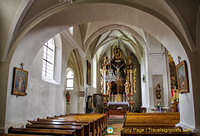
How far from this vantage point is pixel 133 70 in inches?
806

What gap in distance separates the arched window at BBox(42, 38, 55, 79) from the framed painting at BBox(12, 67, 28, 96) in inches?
105

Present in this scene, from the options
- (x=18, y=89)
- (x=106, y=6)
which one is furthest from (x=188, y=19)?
(x=18, y=89)

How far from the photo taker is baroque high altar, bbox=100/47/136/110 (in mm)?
19641

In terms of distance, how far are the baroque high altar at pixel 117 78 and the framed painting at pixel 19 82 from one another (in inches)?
543

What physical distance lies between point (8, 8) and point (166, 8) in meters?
4.66

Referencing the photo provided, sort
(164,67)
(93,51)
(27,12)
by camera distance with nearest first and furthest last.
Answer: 1. (27,12)
2. (164,67)
3. (93,51)

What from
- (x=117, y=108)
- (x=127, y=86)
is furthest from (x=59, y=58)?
(x=127, y=86)

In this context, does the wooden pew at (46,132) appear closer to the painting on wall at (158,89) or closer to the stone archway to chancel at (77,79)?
the stone archway to chancel at (77,79)

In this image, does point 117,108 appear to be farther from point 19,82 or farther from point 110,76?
point 19,82

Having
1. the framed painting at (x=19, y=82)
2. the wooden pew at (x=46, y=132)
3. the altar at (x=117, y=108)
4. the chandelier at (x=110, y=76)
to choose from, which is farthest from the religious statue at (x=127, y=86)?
the wooden pew at (x=46, y=132)

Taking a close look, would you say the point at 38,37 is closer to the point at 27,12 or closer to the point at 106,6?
the point at 27,12

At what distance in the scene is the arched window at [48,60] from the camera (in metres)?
9.15

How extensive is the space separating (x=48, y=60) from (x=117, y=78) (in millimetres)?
12125

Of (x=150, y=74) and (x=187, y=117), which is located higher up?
(x=150, y=74)
